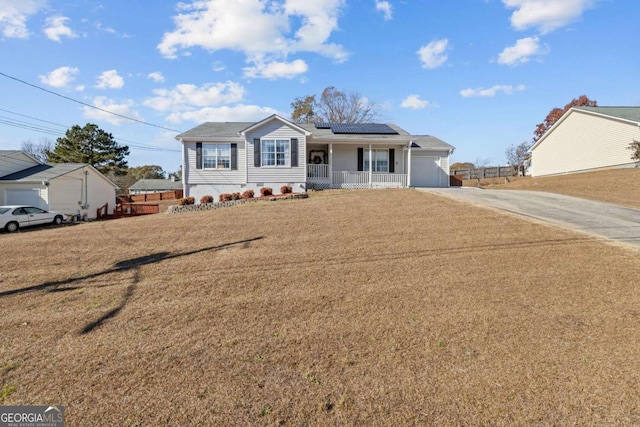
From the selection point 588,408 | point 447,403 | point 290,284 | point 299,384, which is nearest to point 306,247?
point 290,284

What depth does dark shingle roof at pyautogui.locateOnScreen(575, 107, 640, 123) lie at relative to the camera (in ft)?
74.2

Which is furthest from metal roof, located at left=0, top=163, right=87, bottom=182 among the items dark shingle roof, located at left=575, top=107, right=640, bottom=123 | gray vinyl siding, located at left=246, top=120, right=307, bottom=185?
dark shingle roof, located at left=575, top=107, right=640, bottom=123

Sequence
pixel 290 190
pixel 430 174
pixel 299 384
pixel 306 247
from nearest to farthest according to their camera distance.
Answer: pixel 299 384, pixel 306 247, pixel 290 190, pixel 430 174

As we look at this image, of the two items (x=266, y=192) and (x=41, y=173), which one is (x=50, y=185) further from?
(x=266, y=192)

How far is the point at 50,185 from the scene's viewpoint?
21.9 metres

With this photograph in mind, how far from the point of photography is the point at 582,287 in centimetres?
532

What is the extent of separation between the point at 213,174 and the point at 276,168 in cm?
367

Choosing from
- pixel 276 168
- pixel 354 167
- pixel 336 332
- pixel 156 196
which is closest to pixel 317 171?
pixel 354 167

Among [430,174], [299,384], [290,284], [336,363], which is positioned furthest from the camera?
[430,174]

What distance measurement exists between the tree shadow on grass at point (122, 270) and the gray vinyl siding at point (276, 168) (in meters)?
10.4

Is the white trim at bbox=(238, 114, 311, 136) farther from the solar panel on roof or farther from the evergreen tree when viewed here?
the evergreen tree

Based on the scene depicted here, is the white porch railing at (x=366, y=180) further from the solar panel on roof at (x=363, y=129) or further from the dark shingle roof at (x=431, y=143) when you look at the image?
the dark shingle roof at (x=431, y=143)

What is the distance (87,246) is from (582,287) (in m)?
11.4

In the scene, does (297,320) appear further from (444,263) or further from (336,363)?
(444,263)
